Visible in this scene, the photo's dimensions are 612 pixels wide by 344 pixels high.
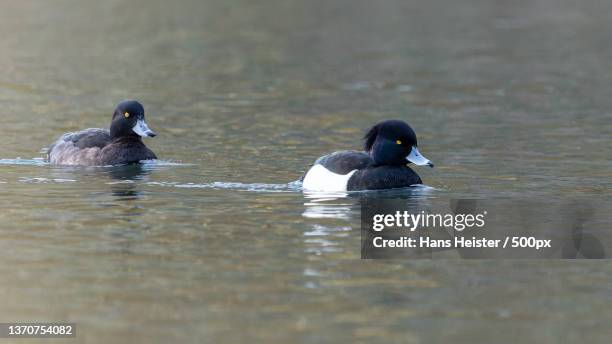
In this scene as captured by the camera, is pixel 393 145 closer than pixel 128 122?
Yes

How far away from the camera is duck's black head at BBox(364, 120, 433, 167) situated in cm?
1733

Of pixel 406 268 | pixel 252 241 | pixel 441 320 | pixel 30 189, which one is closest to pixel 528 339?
pixel 441 320

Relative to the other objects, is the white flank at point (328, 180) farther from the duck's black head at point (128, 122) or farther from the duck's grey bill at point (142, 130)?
the duck's black head at point (128, 122)

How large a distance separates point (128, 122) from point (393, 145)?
5.27m

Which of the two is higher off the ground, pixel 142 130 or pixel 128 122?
pixel 128 122

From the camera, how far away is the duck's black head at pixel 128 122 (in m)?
20.8

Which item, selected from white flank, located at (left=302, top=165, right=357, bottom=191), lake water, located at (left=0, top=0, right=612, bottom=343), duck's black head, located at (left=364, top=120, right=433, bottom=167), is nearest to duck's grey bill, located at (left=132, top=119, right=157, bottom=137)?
lake water, located at (left=0, top=0, right=612, bottom=343)

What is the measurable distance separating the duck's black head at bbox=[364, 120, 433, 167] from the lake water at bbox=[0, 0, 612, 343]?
74cm

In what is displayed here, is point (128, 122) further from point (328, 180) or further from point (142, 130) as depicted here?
point (328, 180)

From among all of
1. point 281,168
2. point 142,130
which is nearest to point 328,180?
point 281,168

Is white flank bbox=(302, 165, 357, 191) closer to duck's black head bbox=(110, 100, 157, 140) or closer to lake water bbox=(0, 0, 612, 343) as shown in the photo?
lake water bbox=(0, 0, 612, 343)

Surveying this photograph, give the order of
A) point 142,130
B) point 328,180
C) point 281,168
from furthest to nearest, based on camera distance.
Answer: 1. point 142,130
2. point 281,168
3. point 328,180

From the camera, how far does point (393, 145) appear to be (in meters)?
17.3

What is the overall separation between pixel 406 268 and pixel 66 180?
7732mm
